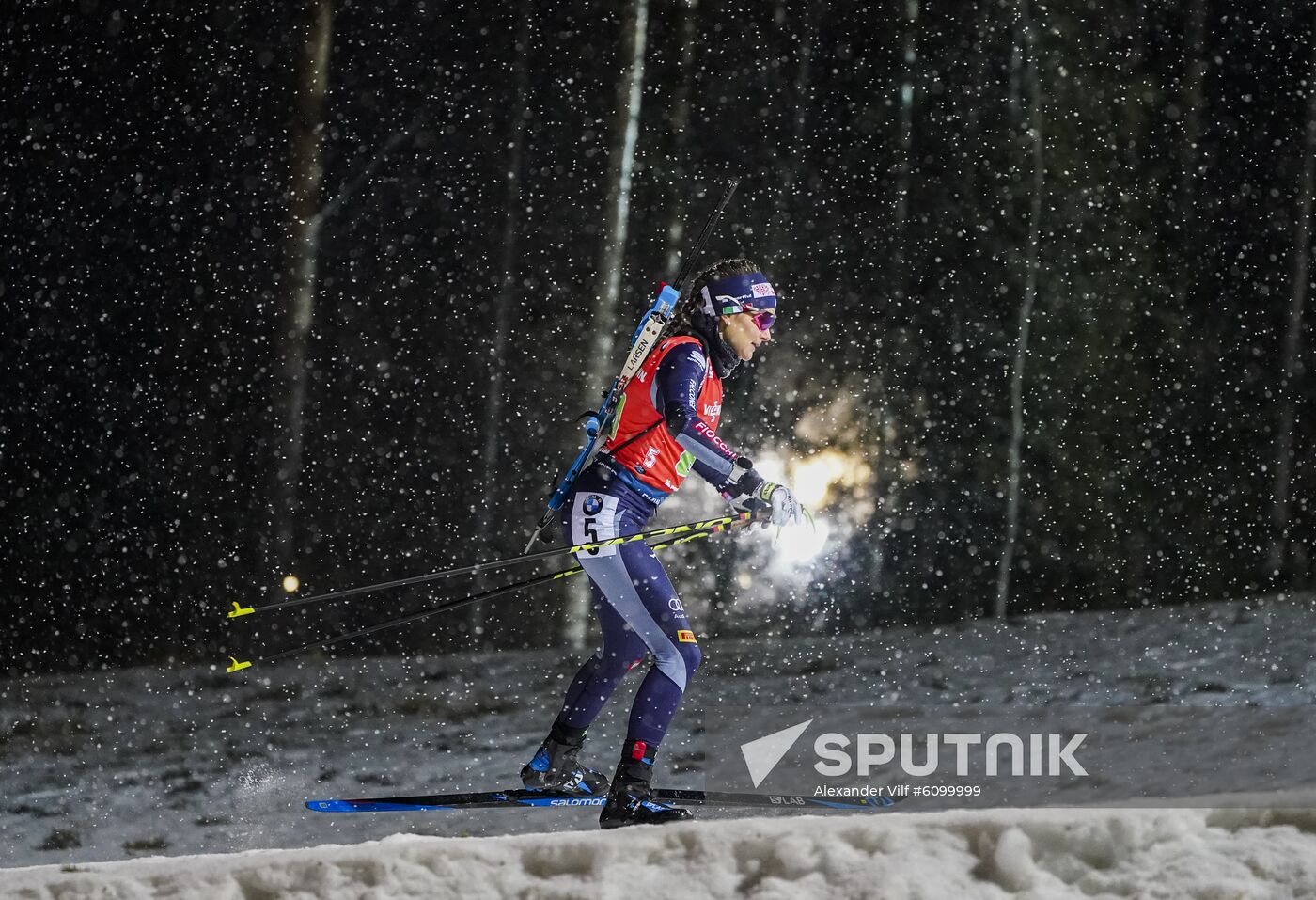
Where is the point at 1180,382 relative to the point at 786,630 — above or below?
above

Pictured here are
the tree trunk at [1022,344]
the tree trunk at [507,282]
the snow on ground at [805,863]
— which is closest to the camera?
the snow on ground at [805,863]

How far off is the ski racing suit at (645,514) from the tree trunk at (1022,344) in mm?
6233

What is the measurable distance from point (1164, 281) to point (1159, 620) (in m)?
2.69

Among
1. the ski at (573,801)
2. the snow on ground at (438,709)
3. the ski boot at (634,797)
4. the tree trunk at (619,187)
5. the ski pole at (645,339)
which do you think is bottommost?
the snow on ground at (438,709)

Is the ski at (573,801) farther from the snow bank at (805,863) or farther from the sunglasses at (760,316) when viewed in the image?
the sunglasses at (760,316)

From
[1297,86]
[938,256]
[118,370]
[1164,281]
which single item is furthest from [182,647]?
[1297,86]

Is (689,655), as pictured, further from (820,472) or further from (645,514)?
(820,472)

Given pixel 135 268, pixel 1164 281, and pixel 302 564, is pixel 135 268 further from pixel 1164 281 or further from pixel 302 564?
pixel 1164 281

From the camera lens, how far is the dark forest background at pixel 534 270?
9227 millimetres

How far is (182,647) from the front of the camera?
9570 millimetres

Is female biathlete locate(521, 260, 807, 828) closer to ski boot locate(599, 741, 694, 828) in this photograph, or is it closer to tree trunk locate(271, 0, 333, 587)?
ski boot locate(599, 741, 694, 828)

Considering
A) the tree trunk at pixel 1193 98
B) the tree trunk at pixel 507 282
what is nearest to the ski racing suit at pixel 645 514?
the tree trunk at pixel 507 282

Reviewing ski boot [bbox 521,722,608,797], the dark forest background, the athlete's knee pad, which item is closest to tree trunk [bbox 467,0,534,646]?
the dark forest background

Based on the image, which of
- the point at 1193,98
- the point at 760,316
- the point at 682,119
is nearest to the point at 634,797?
the point at 760,316
